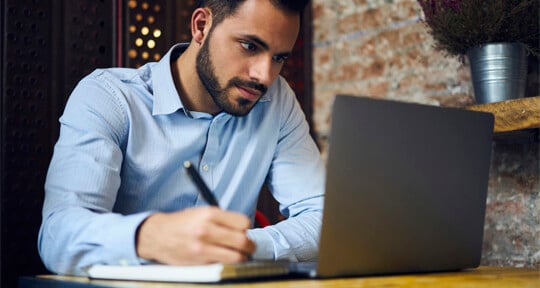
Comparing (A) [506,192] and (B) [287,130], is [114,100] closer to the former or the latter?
(B) [287,130]

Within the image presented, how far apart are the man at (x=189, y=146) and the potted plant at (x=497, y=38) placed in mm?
462

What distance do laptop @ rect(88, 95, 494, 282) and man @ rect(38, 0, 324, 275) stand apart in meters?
0.16

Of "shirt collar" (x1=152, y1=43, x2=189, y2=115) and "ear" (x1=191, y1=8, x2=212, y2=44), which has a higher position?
"ear" (x1=191, y1=8, x2=212, y2=44)

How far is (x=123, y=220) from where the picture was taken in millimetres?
1056

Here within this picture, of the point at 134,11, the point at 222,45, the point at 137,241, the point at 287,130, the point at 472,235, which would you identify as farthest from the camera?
the point at 134,11

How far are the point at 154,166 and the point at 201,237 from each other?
551 mm

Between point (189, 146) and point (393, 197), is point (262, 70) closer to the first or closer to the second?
point (189, 146)

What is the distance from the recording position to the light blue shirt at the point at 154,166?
1147 millimetres

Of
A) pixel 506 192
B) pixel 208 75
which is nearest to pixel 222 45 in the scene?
pixel 208 75

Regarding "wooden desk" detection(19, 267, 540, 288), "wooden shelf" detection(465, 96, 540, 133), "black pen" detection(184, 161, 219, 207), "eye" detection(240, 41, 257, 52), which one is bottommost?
"wooden desk" detection(19, 267, 540, 288)

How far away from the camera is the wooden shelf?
1598 mm

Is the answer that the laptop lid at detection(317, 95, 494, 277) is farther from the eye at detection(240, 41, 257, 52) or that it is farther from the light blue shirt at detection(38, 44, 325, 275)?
the eye at detection(240, 41, 257, 52)

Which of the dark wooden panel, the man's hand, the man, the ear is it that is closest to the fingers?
the man's hand

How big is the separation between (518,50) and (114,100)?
990 millimetres
